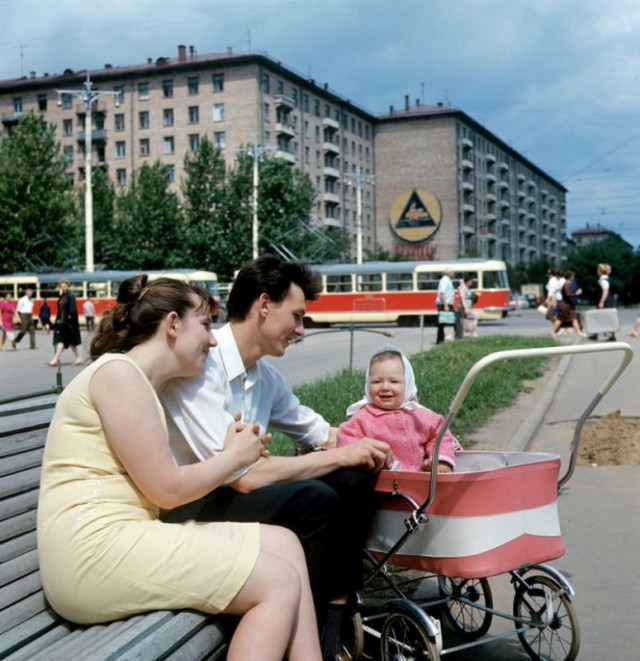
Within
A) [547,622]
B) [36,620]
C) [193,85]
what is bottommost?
[547,622]

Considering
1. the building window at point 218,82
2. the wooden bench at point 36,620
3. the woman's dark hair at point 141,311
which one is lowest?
the wooden bench at point 36,620

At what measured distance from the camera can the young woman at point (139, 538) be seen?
2.74 m

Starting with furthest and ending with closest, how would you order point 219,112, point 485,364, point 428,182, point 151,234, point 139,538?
point 428,182, point 219,112, point 151,234, point 485,364, point 139,538

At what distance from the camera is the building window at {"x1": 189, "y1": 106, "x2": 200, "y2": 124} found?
8081cm

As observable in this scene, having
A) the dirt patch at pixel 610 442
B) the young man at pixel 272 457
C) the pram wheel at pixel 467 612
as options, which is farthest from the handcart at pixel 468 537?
the dirt patch at pixel 610 442

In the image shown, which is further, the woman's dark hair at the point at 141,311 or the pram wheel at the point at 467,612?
the pram wheel at the point at 467,612

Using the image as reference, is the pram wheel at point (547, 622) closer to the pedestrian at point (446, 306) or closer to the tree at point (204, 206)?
the pedestrian at point (446, 306)

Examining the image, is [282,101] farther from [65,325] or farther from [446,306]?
[65,325]

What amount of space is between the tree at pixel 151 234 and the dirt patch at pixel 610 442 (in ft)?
162

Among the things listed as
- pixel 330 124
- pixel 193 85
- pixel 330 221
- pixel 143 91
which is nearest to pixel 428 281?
pixel 193 85

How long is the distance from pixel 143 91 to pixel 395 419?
8319cm

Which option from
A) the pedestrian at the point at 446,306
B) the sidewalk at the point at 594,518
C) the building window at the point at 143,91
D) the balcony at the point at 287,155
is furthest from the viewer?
the building window at the point at 143,91

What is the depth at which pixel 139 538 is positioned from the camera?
2781 millimetres

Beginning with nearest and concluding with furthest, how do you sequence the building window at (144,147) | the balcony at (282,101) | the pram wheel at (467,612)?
the pram wheel at (467,612)
the balcony at (282,101)
the building window at (144,147)
